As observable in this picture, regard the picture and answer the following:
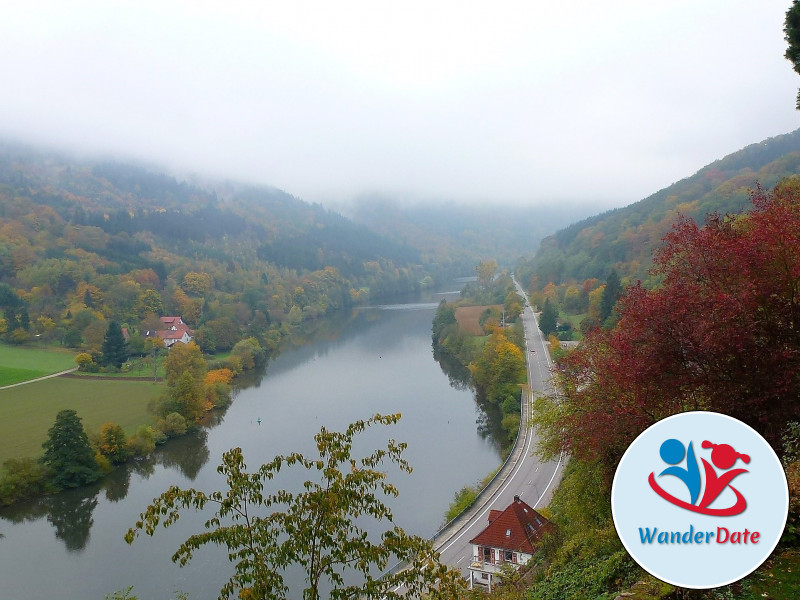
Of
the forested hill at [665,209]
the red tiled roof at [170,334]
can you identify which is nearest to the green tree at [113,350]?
the red tiled roof at [170,334]

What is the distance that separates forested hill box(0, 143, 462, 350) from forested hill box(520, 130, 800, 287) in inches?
1309

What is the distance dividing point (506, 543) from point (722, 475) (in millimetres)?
11899

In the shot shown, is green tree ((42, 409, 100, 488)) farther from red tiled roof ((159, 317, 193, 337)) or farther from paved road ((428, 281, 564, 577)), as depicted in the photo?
red tiled roof ((159, 317, 193, 337))

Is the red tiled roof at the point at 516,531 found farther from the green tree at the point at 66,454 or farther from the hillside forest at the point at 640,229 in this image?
the hillside forest at the point at 640,229

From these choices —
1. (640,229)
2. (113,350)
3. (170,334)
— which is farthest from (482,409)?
(640,229)

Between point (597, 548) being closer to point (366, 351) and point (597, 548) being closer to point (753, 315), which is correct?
point (753, 315)

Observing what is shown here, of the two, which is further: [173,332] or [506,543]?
[173,332]

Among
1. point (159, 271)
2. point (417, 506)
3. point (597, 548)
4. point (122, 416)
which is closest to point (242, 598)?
point (597, 548)

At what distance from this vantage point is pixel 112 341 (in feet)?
124

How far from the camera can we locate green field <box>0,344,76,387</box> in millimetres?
34250

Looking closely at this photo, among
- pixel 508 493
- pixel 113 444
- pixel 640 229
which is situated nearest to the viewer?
pixel 508 493

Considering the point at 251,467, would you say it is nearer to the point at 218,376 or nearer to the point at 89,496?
the point at 89,496

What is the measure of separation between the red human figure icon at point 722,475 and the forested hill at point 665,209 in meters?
43.4

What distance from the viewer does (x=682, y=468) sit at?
2.41 metres
